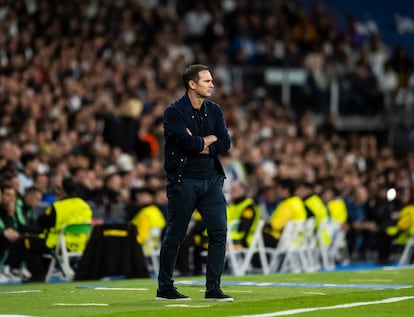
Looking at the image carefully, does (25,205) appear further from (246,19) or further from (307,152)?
(246,19)

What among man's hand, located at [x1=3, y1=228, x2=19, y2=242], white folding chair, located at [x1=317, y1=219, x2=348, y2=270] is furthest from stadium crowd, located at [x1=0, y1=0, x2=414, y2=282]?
white folding chair, located at [x1=317, y1=219, x2=348, y2=270]

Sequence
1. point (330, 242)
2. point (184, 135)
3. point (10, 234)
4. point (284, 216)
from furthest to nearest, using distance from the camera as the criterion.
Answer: point (330, 242) < point (284, 216) < point (10, 234) < point (184, 135)

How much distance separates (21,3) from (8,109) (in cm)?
466

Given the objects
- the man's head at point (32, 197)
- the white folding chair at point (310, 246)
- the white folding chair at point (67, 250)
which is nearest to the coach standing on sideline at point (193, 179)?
the white folding chair at point (67, 250)

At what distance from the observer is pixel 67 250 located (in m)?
18.7

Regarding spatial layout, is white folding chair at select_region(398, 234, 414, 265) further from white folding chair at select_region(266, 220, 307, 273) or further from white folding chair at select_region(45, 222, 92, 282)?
white folding chair at select_region(45, 222, 92, 282)

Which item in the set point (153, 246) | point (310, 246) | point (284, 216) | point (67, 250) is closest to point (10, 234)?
point (67, 250)

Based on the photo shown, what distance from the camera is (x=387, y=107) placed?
32.9 metres

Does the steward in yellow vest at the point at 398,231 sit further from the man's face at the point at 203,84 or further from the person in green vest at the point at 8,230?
the man's face at the point at 203,84

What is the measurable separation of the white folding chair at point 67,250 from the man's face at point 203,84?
6.28 m

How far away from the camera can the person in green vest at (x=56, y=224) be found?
1819 cm

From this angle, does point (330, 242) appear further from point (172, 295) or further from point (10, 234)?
point (172, 295)

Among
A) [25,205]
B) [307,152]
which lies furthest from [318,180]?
[25,205]

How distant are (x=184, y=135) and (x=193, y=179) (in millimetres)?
460
